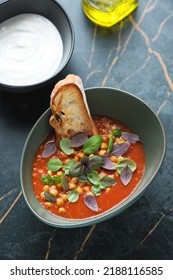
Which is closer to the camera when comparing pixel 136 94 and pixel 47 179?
pixel 47 179

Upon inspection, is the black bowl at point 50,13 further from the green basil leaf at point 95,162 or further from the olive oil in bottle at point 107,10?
the green basil leaf at point 95,162

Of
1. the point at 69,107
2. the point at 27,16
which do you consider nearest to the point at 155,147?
the point at 69,107

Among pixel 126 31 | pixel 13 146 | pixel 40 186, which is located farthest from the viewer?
pixel 126 31

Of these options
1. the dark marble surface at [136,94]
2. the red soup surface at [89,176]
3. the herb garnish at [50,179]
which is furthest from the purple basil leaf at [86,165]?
the dark marble surface at [136,94]

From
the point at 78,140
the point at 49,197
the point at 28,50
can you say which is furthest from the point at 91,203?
the point at 28,50

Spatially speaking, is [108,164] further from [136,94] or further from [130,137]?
[136,94]
